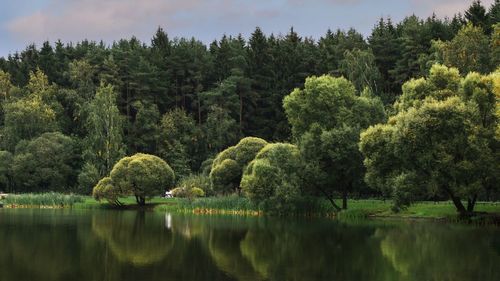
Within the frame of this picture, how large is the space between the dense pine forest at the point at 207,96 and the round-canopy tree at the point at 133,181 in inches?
175

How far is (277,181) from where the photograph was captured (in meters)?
56.8

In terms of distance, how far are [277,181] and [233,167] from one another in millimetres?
12045

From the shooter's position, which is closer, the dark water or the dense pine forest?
the dark water

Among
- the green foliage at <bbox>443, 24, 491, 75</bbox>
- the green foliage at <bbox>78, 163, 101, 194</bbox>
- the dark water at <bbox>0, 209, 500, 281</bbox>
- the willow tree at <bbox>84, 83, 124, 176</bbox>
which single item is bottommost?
the dark water at <bbox>0, 209, 500, 281</bbox>

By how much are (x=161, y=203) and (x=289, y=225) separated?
93.7ft

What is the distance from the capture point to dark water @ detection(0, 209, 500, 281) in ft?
71.3

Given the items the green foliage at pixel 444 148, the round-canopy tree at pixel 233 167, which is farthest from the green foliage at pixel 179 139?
A: the green foliage at pixel 444 148

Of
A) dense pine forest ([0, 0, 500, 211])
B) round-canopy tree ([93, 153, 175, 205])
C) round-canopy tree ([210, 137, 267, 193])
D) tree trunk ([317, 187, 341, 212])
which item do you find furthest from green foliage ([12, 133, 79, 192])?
tree trunk ([317, 187, 341, 212])

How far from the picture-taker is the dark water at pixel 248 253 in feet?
71.3

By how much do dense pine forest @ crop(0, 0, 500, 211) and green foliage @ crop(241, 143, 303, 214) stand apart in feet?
0.97

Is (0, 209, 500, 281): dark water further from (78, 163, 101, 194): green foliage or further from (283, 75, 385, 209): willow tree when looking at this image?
(78, 163, 101, 194): green foliage

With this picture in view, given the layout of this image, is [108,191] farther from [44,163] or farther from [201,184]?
[44,163]

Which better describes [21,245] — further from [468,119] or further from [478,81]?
[478,81]

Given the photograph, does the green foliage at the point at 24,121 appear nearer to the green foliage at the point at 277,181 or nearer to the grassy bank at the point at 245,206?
the grassy bank at the point at 245,206
